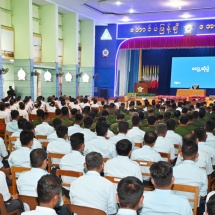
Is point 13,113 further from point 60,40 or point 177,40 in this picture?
point 177,40

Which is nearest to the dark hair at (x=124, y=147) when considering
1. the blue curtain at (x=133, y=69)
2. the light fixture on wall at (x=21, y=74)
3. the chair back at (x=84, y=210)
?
the chair back at (x=84, y=210)

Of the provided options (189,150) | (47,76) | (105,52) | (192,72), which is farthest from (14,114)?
(192,72)

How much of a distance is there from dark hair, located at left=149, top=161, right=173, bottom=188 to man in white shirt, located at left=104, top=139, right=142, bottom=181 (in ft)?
2.46

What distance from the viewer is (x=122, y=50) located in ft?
72.7

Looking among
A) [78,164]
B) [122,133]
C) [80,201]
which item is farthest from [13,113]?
[80,201]

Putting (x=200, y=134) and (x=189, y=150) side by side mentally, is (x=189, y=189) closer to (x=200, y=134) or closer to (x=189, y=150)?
(x=189, y=150)

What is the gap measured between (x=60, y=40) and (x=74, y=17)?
169cm

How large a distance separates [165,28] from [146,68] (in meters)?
3.82

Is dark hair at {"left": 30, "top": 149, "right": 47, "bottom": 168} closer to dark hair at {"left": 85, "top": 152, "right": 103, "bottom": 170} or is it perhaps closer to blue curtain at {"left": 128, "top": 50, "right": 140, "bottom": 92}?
dark hair at {"left": 85, "top": 152, "right": 103, "bottom": 170}

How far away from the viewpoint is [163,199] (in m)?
2.50

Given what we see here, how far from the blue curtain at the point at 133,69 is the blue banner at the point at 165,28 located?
200 centimetres

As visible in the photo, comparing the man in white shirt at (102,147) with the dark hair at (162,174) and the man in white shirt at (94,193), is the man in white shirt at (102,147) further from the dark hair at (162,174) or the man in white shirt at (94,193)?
the dark hair at (162,174)

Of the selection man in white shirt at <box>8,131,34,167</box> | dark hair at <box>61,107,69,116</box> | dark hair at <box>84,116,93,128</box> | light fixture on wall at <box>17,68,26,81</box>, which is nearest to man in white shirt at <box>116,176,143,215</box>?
man in white shirt at <box>8,131,34,167</box>

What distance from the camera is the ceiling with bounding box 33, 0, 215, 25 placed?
15.5m
